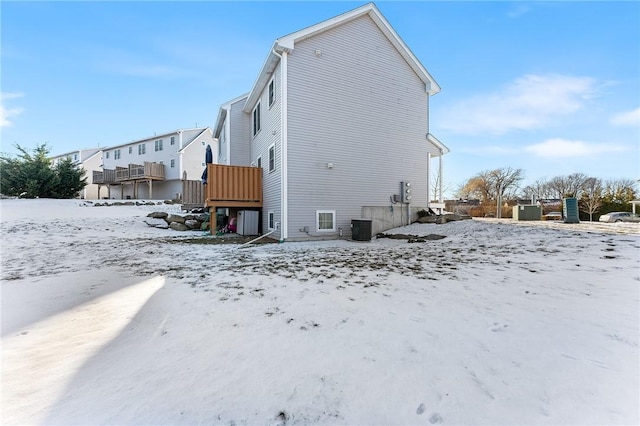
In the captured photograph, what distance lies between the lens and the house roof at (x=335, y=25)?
8906 mm

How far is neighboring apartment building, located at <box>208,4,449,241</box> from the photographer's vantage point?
9180mm

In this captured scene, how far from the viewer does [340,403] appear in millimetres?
1667

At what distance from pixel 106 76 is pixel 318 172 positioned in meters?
10.5

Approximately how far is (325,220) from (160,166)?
22.6 metres

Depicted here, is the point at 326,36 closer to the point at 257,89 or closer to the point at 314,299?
the point at 257,89

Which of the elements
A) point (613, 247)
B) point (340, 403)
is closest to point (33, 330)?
point (340, 403)

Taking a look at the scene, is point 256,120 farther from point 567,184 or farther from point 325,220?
point 567,184

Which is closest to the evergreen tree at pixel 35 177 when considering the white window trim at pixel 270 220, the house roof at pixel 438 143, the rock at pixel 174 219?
the rock at pixel 174 219

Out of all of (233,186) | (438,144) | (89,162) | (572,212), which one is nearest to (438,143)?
(438,144)

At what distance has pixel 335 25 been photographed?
9.75m

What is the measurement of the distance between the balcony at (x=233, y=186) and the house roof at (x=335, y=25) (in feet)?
12.2

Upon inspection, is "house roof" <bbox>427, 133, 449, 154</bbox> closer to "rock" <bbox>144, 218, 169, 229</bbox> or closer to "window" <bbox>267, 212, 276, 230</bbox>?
"window" <bbox>267, 212, 276, 230</bbox>

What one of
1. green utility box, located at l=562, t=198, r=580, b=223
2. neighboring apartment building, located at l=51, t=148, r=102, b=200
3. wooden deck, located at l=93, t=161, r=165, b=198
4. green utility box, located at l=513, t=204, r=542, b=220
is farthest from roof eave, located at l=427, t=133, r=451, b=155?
neighboring apartment building, located at l=51, t=148, r=102, b=200

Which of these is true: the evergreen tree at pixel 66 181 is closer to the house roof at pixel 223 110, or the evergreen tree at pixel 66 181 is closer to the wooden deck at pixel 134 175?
the wooden deck at pixel 134 175
